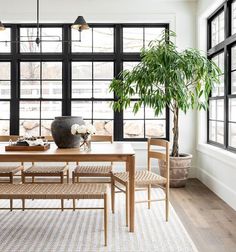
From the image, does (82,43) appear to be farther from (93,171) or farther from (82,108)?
(93,171)

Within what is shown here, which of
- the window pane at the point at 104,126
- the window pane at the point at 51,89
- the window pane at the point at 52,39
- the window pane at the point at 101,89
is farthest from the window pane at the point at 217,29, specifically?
the window pane at the point at 51,89

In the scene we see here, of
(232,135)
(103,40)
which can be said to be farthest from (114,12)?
(232,135)

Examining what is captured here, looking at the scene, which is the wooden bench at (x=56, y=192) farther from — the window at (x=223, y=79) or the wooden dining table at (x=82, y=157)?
the window at (x=223, y=79)

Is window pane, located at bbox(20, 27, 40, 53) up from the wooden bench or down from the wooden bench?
up

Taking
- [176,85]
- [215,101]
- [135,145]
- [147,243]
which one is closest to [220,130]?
[215,101]

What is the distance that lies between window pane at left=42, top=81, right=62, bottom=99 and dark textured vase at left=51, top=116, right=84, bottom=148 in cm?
270

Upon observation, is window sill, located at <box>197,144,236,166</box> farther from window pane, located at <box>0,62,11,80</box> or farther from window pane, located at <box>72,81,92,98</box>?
window pane, located at <box>0,62,11,80</box>

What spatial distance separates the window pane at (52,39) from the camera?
21.9ft

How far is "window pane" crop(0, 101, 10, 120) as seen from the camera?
6758 millimetres

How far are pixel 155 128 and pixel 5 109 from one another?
2.68 m

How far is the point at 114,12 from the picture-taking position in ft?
21.3

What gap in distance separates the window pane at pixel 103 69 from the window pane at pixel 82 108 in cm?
54

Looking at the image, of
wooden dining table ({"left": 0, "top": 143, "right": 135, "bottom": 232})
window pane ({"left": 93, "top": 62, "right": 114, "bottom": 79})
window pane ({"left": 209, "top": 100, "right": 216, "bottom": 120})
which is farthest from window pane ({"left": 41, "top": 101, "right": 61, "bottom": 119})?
wooden dining table ({"left": 0, "top": 143, "right": 135, "bottom": 232})

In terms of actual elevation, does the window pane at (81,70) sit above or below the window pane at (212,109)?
above
